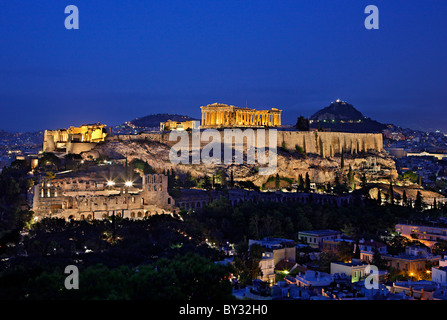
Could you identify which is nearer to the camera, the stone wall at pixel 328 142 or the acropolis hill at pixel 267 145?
the acropolis hill at pixel 267 145

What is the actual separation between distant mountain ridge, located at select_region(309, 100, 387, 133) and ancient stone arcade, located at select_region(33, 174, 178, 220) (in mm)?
62892

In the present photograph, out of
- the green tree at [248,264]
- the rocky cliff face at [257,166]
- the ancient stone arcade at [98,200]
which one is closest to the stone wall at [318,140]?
the rocky cliff face at [257,166]

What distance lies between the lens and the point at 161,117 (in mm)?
101625

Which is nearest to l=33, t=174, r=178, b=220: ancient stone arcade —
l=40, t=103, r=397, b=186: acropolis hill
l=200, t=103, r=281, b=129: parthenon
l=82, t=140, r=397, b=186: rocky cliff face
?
l=82, t=140, r=397, b=186: rocky cliff face

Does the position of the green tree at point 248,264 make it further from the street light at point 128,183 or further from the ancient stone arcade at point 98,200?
the street light at point 128,183

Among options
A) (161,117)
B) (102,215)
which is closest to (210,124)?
(102,215)

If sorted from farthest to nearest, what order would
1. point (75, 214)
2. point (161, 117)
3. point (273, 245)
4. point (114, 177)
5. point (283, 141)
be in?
1. point (161, 117)
2. point (283, 141)
3. point (114, 177)
4. point (75, 214)
5. point (273, 245)

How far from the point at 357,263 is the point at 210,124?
3207cm

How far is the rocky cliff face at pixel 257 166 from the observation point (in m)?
42.2

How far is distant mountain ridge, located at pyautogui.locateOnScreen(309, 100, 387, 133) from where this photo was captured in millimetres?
93875

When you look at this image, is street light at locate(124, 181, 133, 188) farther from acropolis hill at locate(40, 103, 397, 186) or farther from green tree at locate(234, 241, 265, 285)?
green tree at locate(234, 241, 265, 285)

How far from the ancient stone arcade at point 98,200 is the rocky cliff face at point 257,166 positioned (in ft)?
34.9

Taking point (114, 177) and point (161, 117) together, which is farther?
point (161, 117)

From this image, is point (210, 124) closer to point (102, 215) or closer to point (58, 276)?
point (102, 215)
